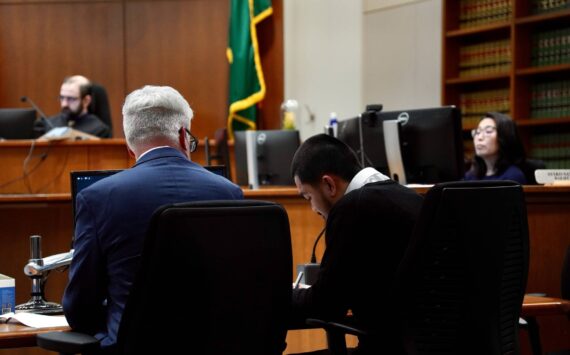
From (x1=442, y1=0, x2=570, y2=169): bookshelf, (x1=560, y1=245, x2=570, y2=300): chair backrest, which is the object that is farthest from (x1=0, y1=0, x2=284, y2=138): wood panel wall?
(x1=560, y1=245, x2=570, y2=300): chair backrest

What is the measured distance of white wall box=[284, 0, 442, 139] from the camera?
7148mm

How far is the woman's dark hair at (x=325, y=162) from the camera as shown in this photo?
2.75 meters

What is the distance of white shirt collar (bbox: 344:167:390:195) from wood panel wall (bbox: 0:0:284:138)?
5.29 metres

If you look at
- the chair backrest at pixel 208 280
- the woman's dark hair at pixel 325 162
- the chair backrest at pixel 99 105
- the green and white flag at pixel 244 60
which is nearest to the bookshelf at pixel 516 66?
the green and white flag at pixel 244 60

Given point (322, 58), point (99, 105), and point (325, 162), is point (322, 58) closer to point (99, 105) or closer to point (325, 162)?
point (99, 105)

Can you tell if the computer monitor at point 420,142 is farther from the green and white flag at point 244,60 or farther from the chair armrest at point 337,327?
the green and white flag at point 244,60

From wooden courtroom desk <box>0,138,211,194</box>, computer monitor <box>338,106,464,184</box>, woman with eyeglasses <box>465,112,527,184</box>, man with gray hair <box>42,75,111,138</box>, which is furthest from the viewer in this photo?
man with gray hair <box>42,75,111,138</box>

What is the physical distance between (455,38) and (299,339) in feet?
12.4

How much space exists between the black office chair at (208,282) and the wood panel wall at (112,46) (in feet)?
19.4

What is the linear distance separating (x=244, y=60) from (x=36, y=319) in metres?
5.45

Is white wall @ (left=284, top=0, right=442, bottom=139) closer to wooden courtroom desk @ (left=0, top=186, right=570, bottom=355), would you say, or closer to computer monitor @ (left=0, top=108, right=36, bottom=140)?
computer monitor @ (left=0, top=108, right=36, bottom=140)

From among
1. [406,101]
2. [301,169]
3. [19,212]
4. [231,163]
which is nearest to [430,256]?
[301,169]

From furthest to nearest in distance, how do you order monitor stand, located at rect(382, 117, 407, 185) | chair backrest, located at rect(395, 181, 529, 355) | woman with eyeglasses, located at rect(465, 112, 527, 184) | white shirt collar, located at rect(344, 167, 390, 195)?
woman with eyeglasses, located at rect(465, 112, 527, 184) → monitor stand, located at rect(382, 117, 407, 185) → white shirt collar, located at rect(344, 167, 390, 195) → chair backrest, located at rect(395, 181, 529, 355)

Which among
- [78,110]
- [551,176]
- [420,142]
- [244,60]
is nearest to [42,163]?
[78,110]
